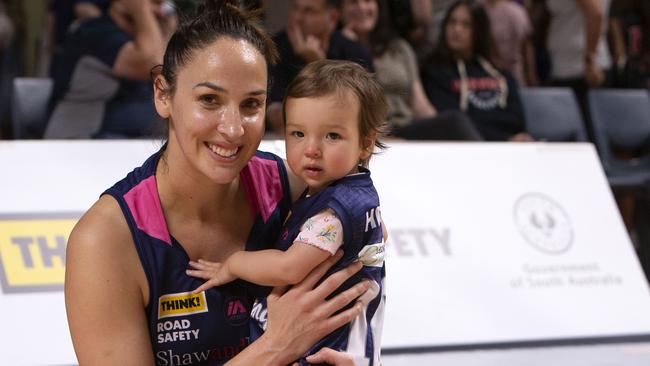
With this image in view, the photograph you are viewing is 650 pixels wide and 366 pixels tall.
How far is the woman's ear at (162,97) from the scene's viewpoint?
1954mm

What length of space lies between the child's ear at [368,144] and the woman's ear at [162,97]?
1.43ft

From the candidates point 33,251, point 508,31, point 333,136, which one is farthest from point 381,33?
point 333,136

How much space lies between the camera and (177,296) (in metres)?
1.96

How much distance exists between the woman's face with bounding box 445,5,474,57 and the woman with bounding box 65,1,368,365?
9.51 feet

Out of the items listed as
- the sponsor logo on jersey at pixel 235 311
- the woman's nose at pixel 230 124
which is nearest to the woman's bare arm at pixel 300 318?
the sponsor logo on jersey at pixel 235 311

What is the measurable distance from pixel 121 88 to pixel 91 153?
0.76m

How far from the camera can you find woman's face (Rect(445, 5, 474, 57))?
4754 mm

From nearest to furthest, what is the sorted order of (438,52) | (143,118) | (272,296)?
(272,296)
(143,118)
(438,52)

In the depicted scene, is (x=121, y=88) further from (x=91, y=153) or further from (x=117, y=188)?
(x=117, y=188)

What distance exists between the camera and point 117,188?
1976mm

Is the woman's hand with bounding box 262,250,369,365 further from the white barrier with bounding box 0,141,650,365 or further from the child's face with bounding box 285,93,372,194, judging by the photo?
the white barrier with bounding box 0,141,650,365

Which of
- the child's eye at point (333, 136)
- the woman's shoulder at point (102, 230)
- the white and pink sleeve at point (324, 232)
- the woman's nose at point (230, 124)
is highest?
the woman's nose at point (230, 124)

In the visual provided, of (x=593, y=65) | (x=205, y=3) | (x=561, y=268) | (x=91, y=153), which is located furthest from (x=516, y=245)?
(x=593, y=65)

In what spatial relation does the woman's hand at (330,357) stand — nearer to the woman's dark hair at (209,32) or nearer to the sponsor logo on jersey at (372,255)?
the sponsor logo on jersey at (372,255)
